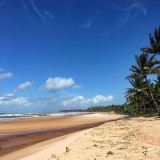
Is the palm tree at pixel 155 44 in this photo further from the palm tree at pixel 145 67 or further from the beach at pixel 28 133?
the beach at pixel 28 133

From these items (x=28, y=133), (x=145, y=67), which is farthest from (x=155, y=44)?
(x=28, y=133)

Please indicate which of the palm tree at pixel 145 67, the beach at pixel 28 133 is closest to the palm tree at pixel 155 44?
the palm tree at pixel 145 67

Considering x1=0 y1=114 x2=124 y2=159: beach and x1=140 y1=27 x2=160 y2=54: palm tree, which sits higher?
x1=140 y1=27 x2=160 y2=54: palm tree

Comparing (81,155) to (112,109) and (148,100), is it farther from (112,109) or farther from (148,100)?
(112,109)

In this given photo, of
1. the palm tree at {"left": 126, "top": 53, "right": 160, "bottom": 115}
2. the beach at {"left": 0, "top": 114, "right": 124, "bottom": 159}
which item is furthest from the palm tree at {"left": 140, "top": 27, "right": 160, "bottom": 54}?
the beach at {"left": 0, "top": 114, "right": 124, "bottom": 159}

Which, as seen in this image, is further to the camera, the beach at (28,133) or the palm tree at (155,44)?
the palm tree at (155,44)

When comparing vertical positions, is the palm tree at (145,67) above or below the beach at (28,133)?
above

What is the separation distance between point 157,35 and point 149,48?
1.83m

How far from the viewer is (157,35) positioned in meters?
22.0

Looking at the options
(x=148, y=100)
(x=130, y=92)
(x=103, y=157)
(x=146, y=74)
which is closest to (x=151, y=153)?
(x=103, y=157)

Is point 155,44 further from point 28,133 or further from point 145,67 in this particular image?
point 28,133

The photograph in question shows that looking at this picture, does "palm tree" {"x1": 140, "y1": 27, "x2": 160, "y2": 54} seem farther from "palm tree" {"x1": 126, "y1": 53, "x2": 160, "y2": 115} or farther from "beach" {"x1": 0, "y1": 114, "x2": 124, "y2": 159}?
"beach" {"x1": 0, "y1": 114, "x2": 124, "y2": 159}

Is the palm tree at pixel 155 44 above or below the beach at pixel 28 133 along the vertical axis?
above

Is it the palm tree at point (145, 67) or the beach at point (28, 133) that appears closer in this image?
the beach at point (28, 133)
